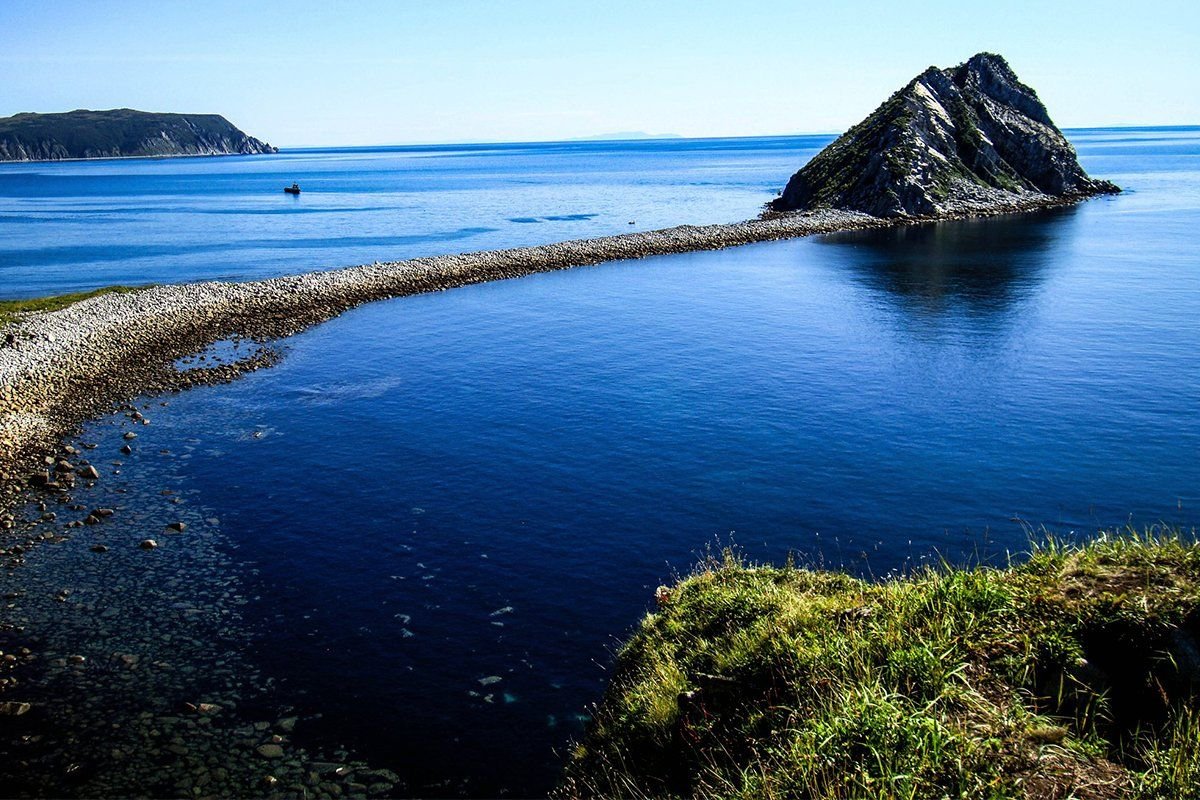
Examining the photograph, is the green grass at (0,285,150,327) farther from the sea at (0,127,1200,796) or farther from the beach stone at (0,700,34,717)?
the beach stone at (0,700,34,717)

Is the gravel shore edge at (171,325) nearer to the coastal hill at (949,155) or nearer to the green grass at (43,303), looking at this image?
the green grass at (43,303)

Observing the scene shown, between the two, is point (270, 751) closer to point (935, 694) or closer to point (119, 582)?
point (119, 582)

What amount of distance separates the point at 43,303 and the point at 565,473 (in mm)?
53876

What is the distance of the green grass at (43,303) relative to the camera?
58.1m

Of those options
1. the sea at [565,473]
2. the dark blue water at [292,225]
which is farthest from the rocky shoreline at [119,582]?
the dark blue water at [292,225]

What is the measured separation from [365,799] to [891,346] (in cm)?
4402

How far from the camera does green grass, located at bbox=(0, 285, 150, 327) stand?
5809cm

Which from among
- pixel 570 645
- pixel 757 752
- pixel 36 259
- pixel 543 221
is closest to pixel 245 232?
pixel 36 259

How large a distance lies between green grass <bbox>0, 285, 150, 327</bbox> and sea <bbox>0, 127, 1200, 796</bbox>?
6.13 meters

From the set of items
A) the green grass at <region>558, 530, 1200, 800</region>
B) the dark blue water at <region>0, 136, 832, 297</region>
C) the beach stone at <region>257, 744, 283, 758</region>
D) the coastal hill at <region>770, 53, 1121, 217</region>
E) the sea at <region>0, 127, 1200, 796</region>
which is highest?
the coastal hill at <region>770, 53, 1121, 217</region>

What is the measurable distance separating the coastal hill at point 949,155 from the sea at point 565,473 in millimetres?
53930

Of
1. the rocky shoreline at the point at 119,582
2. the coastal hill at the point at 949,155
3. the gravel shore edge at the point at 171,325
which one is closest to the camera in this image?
the rocky shoreline at the point at 119,582

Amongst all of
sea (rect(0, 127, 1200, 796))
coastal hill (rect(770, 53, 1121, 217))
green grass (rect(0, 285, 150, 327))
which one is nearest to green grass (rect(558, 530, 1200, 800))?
sea (rect(0, 127, 1200, 796))

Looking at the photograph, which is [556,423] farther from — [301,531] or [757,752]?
[757,752]
